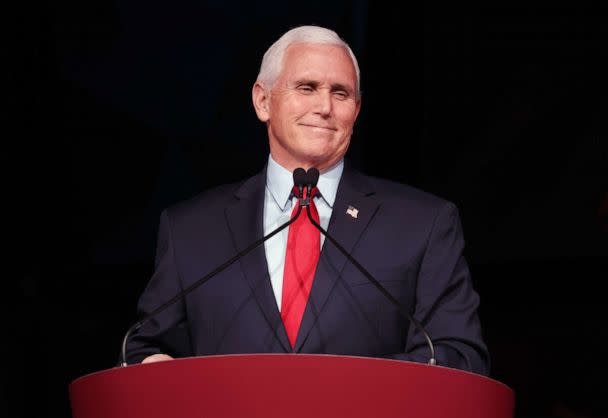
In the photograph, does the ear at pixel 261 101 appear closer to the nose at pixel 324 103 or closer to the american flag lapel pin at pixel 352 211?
the nose at pixel 324 103

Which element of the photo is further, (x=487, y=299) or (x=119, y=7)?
(x=119, y=7)

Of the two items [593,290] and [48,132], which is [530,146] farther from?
[48,132]

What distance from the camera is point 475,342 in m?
1.85

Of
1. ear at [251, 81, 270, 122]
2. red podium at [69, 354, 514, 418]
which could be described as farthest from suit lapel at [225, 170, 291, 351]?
red podium at [69, 354, 514, 418]

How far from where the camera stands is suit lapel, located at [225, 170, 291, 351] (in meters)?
1.91

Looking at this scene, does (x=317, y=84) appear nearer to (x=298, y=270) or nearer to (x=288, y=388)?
(x=298, y=270)

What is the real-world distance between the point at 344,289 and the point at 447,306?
0.19m

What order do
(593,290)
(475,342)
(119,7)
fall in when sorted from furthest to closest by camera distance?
(119,7) → (593,290) → (475,342)

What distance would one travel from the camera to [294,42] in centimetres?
213

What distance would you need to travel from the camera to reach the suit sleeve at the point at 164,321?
2002 millimetres

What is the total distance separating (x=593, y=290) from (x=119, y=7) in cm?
158

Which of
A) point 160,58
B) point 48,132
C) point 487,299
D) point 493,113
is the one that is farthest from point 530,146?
point 48,132

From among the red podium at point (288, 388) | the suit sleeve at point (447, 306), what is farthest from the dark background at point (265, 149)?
the red podium at point (288, 388)

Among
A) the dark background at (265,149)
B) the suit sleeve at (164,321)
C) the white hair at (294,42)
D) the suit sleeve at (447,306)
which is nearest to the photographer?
the suit sleeve at (447,306)
